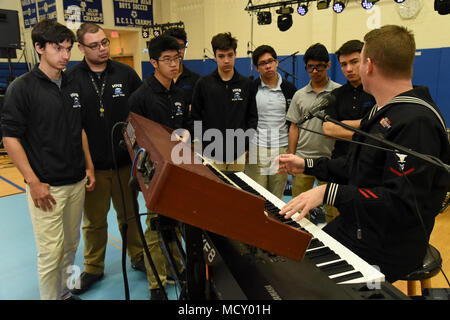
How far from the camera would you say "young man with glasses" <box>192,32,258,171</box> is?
314 cm

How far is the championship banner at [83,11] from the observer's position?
9148mm

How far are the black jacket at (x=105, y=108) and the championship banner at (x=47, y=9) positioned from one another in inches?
322

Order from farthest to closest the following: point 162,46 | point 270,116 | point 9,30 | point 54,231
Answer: point 9,30 → point 270,116 → point 162,46 → point 54,231

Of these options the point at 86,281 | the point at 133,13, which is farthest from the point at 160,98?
the point at 133,13

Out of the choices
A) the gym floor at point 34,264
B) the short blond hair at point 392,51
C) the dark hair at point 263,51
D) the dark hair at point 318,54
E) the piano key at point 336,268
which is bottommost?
the gym floor at point 34,264

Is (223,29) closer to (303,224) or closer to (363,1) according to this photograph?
(363,1)

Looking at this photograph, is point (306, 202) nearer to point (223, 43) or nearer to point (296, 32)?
point (223, 43)

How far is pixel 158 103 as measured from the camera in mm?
2301

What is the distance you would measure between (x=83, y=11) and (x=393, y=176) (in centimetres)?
1052

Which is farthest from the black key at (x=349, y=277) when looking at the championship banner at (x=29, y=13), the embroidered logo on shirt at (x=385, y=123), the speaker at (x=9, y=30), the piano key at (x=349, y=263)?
the championship banner at (x=29, y=13)

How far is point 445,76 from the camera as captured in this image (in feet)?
20.6

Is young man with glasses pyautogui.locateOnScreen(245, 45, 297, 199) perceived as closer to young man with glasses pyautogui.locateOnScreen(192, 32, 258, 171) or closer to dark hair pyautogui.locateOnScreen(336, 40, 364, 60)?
young man with glasses pyautogui.locateOnScreen(192, 32, 258, 171)

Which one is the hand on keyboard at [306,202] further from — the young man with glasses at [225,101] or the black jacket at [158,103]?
the young man with glasses at [225,101]

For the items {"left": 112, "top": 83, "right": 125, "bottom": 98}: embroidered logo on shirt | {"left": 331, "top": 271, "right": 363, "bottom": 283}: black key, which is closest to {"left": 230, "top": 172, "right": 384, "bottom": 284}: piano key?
{"left": 331, "top": 271, "right": 363, "bottom": 283}: black key
